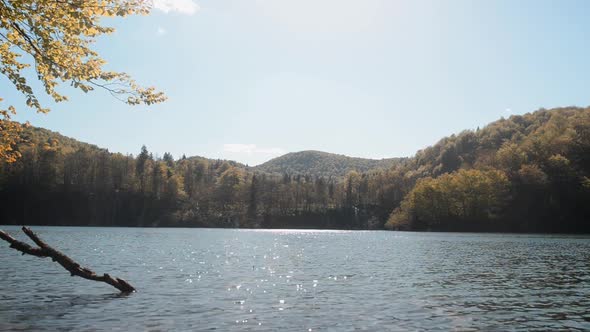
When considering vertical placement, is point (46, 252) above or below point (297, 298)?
above

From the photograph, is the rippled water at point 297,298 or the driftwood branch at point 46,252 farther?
the driftwood branch at point 46,252

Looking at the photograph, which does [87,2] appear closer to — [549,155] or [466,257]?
[466,257]

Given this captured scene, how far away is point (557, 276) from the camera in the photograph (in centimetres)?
3953

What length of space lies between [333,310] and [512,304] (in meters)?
10.8

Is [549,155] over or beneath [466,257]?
over

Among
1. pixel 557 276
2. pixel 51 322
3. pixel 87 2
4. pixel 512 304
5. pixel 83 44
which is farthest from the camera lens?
pixel 557 276

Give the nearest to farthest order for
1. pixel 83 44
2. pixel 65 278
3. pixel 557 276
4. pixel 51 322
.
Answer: pixel 83 44, pixel 51 322, pixel 65 278, pixel 557 276

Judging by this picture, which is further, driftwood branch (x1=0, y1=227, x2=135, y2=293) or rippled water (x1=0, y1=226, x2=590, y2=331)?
driftwood branch (x1=0, y1=227, x2=135, y2=293)

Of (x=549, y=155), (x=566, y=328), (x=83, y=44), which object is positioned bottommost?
(x=566, y=328)

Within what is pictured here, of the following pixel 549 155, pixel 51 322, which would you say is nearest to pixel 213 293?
pixel 51 322

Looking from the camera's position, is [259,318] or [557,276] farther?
[557,276]

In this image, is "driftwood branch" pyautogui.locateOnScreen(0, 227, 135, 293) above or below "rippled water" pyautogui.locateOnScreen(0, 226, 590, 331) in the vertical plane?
above

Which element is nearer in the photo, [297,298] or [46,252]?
[46,252]

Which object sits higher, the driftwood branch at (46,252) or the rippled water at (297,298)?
the driftwood branch at (46,252)
